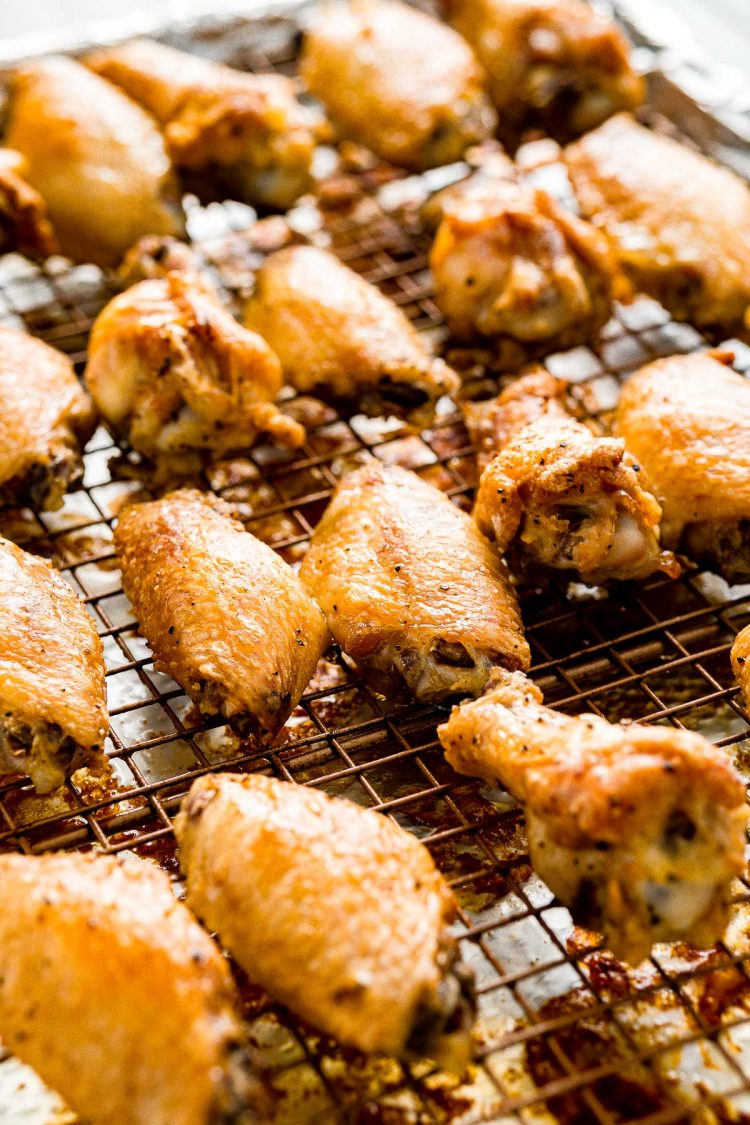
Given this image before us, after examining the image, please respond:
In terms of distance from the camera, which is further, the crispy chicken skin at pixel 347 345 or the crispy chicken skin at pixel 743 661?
the crispy chicken skin at pixel 347 345

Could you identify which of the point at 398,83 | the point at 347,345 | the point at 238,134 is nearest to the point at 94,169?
the point at 238,134

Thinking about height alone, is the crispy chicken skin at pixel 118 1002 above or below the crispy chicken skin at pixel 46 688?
above

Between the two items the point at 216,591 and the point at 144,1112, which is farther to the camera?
the point at 216,591

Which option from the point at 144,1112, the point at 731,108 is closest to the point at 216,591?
the point at 144,1112

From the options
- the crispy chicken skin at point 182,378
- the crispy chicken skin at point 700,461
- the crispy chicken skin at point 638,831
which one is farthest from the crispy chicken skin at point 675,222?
the crispy chicken skin at point 638,831

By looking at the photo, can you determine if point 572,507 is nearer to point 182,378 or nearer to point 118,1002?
point 182,378

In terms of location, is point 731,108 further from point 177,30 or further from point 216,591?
point 216,591

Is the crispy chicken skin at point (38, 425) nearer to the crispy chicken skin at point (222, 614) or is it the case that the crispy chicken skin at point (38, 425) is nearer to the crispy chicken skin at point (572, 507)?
the crispy chicken skin at point (222, 614)
